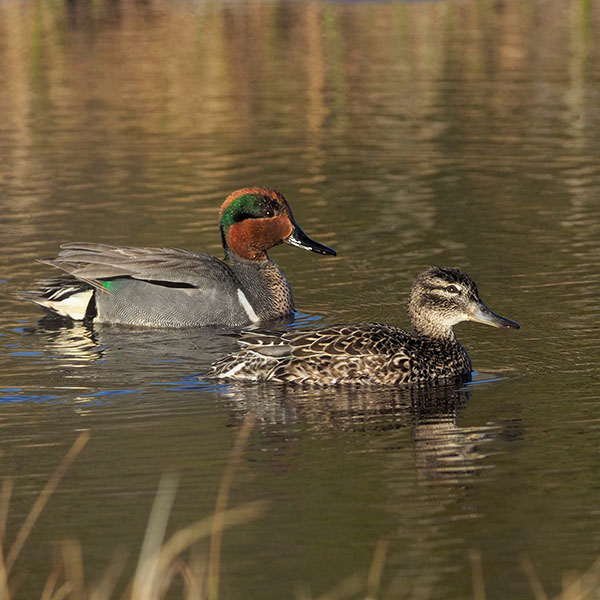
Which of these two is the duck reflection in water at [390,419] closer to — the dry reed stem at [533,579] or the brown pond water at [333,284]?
the brown pond water at [333,284]

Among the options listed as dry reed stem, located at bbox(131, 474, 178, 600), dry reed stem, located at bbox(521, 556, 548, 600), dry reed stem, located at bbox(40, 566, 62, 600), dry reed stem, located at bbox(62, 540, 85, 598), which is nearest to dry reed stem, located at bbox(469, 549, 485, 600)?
dry reed stem, located at bbox(521, 556, 548, 600)

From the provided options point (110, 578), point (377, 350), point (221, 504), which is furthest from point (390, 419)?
point (110, 578)

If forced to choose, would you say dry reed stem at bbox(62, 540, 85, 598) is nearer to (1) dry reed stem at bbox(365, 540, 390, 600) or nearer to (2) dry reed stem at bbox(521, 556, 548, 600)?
(1) dry reed stem at bbox(365, 540, 390, 600)

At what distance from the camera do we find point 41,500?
7.32 meters

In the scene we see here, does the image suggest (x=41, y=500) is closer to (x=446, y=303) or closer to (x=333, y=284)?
(x=446, y=303)

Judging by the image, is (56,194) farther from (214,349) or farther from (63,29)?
(63,29)

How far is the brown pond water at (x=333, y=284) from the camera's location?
22.6ft

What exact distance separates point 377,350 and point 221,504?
9.28 ft

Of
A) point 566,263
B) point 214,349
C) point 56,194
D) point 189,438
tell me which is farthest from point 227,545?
point 56,194

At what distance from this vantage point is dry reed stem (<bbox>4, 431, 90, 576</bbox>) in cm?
645

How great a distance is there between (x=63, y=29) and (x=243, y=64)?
25.7 ft

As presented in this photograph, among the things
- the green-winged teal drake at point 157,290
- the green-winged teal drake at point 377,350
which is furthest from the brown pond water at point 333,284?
the green-winged teal drake at point 157,290

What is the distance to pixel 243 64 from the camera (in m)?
28.9

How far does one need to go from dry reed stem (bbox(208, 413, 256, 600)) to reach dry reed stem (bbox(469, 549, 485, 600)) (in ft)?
3.36
